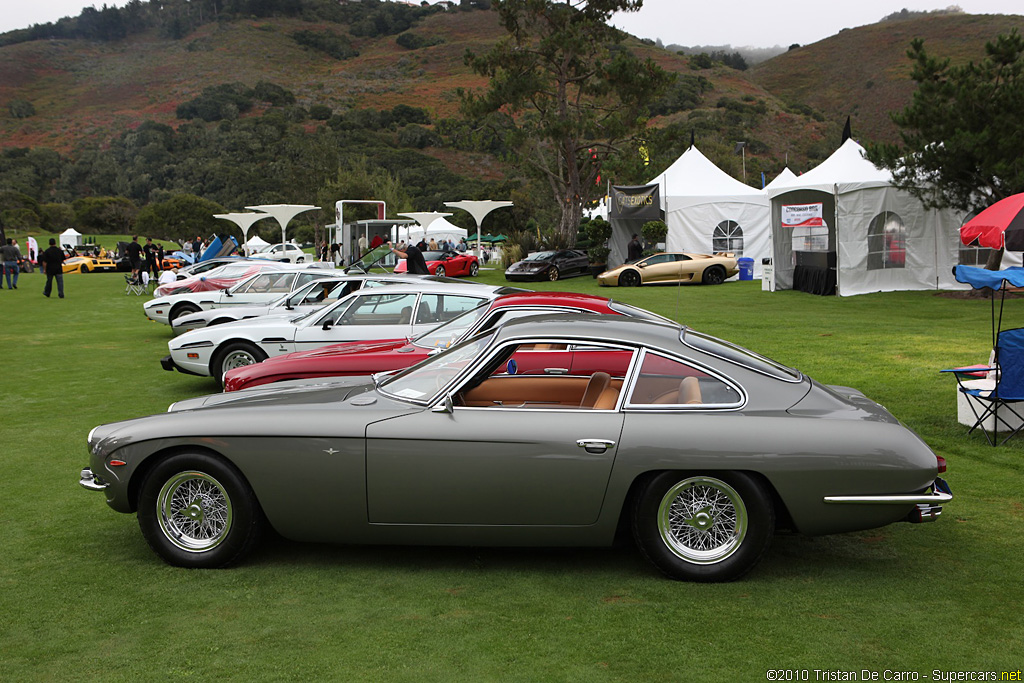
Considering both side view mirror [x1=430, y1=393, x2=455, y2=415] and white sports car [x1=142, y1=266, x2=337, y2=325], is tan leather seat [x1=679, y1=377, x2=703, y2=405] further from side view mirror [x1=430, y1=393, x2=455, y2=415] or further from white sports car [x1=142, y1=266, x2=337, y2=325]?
white sports car [x1=142, y1=266, x2=337, y2=325]

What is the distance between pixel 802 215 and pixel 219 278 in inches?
646

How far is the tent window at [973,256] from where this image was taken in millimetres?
23891

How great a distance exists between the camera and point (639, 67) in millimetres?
42000

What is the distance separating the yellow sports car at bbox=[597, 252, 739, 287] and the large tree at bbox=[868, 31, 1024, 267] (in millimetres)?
8045

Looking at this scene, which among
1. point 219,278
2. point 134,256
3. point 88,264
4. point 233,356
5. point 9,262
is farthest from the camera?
point 88,264

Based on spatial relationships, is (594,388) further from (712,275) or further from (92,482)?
(712,275)

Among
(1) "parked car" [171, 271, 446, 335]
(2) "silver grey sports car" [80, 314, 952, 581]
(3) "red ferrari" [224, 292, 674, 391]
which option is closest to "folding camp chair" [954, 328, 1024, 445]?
(3) "red ferrari" [224, 292, 674, 391]

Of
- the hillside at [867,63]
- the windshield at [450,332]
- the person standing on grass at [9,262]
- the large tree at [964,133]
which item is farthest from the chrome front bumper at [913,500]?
the hillside at [867,63]

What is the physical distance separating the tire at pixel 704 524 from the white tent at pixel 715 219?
3071 centimetres

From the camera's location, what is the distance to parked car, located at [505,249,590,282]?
33.2 metres

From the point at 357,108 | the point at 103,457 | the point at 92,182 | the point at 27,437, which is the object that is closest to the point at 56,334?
the point at 27,437

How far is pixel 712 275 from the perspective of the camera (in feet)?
101

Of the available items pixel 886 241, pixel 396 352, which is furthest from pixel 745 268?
pixel 396 352

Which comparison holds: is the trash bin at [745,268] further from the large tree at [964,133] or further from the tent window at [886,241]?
the large tree at [964,133]
